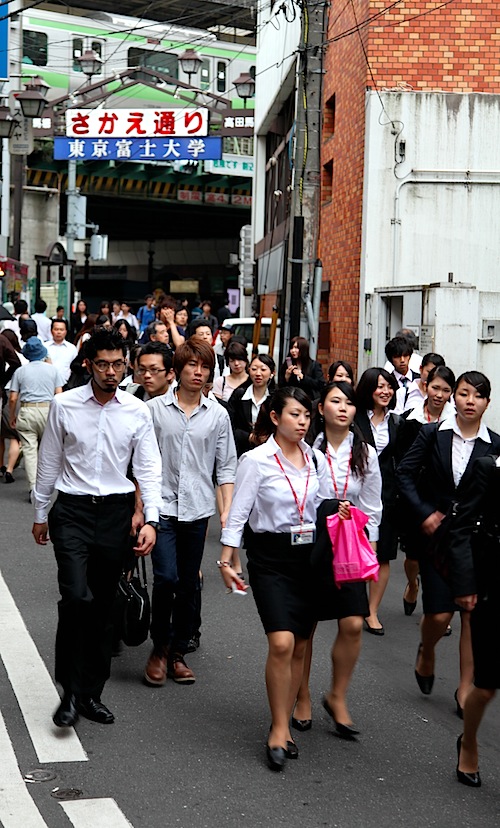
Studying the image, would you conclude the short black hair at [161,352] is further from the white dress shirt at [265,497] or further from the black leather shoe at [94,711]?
the black leather shoe at [94,711]

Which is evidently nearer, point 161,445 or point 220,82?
point 161,445

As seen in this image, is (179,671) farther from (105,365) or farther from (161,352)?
(161,352)

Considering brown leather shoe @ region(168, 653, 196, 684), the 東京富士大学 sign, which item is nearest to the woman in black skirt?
brown leather shoe @ region(168, 653, 196, 684)

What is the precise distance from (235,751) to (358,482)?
4.91 feet

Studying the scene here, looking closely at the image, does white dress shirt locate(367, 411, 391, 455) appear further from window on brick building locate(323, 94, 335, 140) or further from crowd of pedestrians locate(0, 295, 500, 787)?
window on brick building locate(323, 94, 335, 140)

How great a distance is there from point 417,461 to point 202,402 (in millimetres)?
1196

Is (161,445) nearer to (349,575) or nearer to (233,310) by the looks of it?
(349,575)

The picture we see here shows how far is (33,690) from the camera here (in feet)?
20.4

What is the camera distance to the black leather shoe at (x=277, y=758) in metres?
5.13

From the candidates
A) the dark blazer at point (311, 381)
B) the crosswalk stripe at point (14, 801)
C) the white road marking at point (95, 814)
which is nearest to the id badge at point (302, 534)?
the white road marking at point (95, 814)

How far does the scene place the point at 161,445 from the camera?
6.50 m

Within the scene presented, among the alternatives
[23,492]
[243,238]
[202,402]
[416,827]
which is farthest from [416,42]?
[243,238]

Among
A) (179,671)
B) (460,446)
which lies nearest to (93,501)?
(179,671)

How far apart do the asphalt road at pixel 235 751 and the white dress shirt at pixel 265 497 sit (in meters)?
1.00
